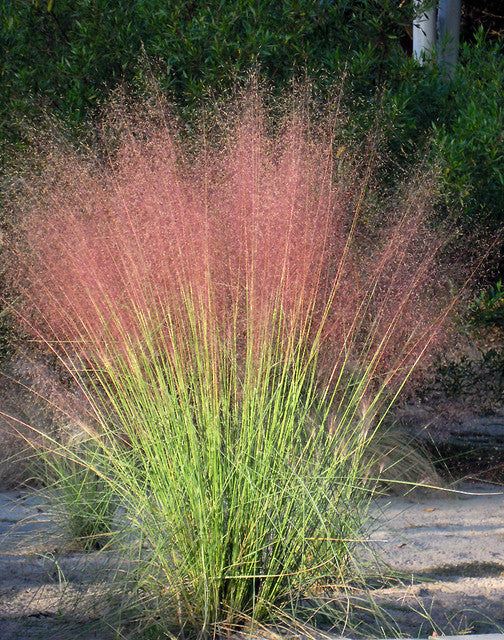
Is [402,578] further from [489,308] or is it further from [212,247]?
[489,308]

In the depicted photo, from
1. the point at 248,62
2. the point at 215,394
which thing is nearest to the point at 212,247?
the point at 215,394

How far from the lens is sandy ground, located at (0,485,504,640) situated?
2.24 m

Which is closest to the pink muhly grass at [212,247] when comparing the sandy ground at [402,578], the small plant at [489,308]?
the small plant at [489,308]

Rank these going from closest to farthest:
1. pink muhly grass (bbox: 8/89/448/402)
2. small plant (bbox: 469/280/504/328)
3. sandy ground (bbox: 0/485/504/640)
Answer: sandy ground (bbox: 0/485/504/640), pink muhly grass (bbox: 8/89/448/402), small plant (bbox: 469/280/504/328)

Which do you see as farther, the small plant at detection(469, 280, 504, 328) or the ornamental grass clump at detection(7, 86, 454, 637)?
the small plant at detection(469, 280, 504, 328)

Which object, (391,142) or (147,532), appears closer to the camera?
(147,532)

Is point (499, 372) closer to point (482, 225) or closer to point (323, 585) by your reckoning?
point (482, 225)

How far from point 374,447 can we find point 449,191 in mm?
1352

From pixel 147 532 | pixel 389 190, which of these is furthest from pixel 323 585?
A: pixel 389 190

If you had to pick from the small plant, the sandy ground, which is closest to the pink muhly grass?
the small plant

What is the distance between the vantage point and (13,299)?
381 centimetres

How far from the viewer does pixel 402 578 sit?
2.63 meters

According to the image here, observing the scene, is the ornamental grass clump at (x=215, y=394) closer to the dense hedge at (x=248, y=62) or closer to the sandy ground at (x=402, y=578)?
the sandy ground at (x=402, y=578)

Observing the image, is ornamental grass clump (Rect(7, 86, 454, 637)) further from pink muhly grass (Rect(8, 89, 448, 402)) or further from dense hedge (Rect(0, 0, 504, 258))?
dense hedge (Rect(0, 0, 504, 258))
